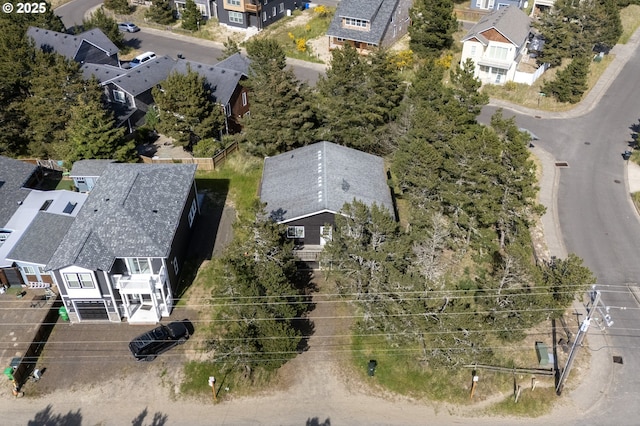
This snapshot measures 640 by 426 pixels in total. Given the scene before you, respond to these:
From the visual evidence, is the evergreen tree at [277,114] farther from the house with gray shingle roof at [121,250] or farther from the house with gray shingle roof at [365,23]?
the house with gray shingle roof at [365,23]

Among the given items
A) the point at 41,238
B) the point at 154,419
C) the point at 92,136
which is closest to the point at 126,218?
the point at 41,238

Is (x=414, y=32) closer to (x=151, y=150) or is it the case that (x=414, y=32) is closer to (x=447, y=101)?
(x=447, y=101)

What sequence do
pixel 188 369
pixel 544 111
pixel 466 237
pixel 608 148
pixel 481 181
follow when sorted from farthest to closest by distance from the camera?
pixel 544 111 < pixel 608 148 < pixel 466 237 < pixel 481 181 < pixel 188 369

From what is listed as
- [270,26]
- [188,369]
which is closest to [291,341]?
[188,369]

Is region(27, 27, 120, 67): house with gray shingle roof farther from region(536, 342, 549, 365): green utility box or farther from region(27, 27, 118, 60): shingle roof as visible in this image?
region(536, 342, 549, 365): green utility box

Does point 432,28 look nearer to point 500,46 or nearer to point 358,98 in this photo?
point 500,46

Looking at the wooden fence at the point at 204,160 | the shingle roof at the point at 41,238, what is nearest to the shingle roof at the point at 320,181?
the wooden fence at the point at 204,160
